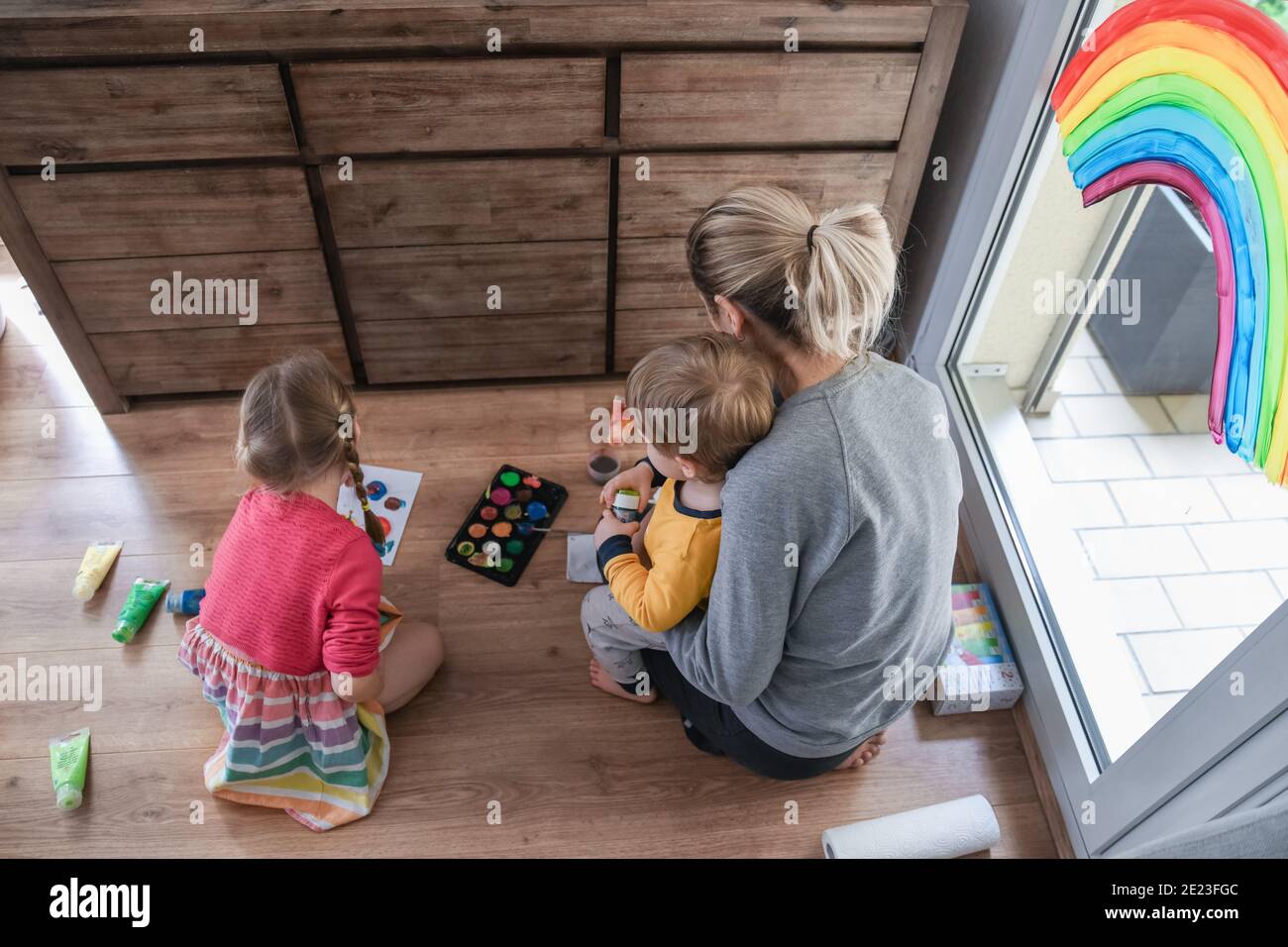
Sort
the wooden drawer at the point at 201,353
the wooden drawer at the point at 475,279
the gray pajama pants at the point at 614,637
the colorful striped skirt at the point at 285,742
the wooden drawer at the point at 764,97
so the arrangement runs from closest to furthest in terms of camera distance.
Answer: the colorful striped skirt at the point at 285,742, the gray pajama pants at the point at 614,637, the wooden drawer at the point at 764,97, the wooden drawer at the point at 475,279, the wooden drawer at the point at 201,353

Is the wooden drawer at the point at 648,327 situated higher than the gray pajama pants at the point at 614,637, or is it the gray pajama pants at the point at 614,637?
the wooden drawer at the point at 648,327

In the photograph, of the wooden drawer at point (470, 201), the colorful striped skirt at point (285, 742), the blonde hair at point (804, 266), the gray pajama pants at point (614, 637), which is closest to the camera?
the blonde hair at point (804, 266)

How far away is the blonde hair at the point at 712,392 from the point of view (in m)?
1.27

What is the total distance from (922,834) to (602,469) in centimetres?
104

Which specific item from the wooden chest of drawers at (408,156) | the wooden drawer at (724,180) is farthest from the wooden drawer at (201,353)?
the wooden drawer at (724,180)

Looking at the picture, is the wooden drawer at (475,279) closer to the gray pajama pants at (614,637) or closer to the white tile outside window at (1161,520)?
the gray pajama pants at (614,637)

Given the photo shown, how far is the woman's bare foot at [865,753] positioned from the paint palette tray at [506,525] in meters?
0.78

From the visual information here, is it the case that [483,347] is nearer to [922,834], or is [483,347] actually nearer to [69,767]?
[69,767]

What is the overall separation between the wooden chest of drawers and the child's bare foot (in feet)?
2.85

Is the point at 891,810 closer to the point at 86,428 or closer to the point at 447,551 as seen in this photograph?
the point at 447,551

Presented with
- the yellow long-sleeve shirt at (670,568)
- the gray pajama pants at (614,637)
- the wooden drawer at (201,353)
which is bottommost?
the gray pajama pants at (614,637)

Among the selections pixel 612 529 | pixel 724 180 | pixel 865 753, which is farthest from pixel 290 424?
pixel 865 753
